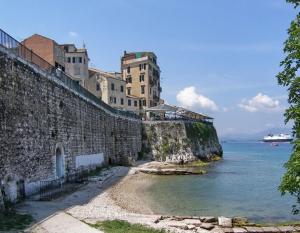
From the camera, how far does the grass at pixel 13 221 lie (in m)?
16.7

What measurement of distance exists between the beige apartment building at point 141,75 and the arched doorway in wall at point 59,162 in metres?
59.3

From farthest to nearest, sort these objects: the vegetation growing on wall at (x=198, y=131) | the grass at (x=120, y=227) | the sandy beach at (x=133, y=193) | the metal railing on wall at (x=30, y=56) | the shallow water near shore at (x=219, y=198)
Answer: the vegetation growing on wall at (x=198, y=131) → the sandy beach at (x=133, y=193) → the shallow water near shore at (x=219, y=198) → the metal railing on wall at (x=30, y=56) → the grass at (x=120, y=227)

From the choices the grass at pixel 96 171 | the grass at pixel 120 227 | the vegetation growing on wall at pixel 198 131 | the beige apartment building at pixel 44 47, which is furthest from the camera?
the vegetation growing on wall at pixel 198 131

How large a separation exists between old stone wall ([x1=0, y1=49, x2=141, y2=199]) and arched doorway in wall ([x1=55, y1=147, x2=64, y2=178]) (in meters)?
0.07

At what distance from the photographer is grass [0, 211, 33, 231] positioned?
54.7ft

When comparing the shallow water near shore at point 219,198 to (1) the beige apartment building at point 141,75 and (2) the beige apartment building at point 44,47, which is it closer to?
(2) the beige apartment building at point 44,47

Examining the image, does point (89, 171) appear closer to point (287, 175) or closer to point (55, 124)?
point (55, 124)

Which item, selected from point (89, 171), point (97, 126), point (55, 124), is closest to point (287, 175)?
point (55, 124)

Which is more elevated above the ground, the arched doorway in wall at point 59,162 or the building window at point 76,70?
the building window at point 76,70

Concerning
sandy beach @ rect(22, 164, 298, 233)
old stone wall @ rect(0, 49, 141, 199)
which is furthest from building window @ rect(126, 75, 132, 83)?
sandy beach @ rect(22, 164, 298, 233)

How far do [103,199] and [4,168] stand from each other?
27.1ft

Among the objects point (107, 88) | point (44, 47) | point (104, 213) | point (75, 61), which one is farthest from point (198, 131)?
point (104, 213)

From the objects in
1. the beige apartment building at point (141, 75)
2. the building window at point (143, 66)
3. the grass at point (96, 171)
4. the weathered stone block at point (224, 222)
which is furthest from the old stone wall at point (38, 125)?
the building window at point (143, 66)

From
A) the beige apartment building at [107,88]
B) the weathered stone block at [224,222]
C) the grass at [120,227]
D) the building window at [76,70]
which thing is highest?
the building window at [76,70]
